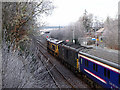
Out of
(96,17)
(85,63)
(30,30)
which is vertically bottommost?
(85,63)

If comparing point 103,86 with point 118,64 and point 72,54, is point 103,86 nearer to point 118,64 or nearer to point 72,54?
point 118,64

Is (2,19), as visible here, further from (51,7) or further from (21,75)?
(51,7)

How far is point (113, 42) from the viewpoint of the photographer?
82.3ft

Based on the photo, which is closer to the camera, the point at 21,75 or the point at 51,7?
the point at 21,75

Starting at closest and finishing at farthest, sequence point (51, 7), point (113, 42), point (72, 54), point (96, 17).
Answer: point (51, 7)
point (72, 54)
point (113, 42)
point (96, 17)

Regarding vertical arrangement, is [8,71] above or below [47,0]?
below

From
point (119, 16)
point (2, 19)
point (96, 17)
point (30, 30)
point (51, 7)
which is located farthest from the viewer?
point (96, 17)

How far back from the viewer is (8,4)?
7.28m

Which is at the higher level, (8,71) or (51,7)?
(51,7)

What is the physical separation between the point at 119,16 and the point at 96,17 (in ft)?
152

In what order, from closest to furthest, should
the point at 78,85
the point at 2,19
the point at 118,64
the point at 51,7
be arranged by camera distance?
1. the point at 118,64
2. the point at 2,19
3. the point at 78,85
4. the point at 51,7

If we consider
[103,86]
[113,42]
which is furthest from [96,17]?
[103,86]

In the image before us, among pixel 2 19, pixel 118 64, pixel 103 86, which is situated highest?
pixel 2 19

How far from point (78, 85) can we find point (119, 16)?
58.2 feet
